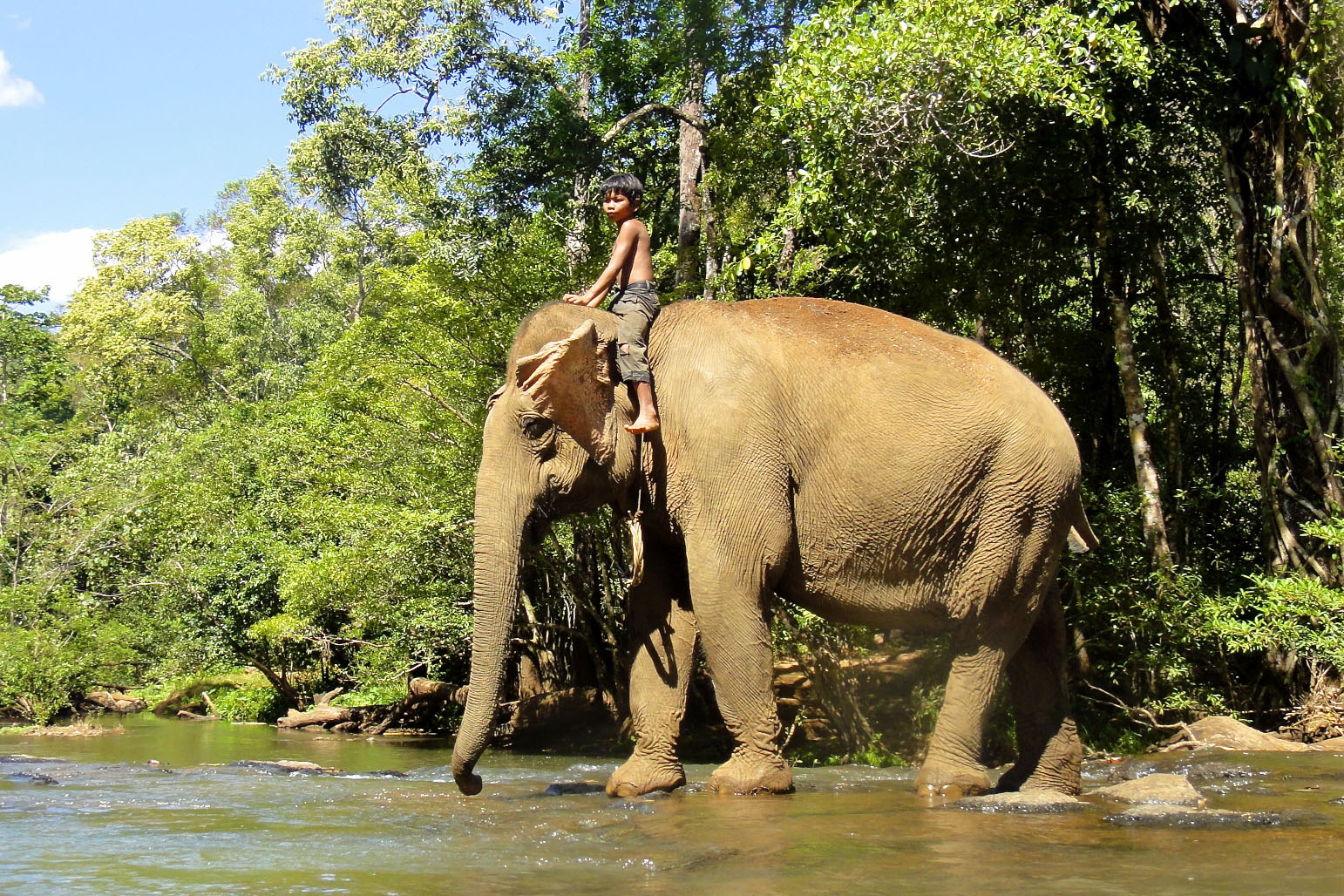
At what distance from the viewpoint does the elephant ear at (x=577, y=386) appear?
292 inches

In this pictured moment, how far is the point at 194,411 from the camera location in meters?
36.8

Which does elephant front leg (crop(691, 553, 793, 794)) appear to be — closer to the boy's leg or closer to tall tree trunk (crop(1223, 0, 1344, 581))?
the boy's leg

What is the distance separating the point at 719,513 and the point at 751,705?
1.13 meters

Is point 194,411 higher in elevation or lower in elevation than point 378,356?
higher

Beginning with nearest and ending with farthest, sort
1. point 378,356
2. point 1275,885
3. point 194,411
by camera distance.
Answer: point 1275,885 → point 378,356 → point 194,411

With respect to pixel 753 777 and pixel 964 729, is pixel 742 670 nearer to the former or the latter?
pixel 753 777

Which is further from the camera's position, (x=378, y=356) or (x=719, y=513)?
(x=378, y=356)

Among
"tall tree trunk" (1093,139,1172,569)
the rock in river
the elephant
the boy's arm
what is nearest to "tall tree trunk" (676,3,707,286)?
"tall tree trunk" (1093,139,1172,569)

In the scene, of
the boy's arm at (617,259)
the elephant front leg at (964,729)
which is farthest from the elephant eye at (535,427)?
the elephant front leg at (964,729)

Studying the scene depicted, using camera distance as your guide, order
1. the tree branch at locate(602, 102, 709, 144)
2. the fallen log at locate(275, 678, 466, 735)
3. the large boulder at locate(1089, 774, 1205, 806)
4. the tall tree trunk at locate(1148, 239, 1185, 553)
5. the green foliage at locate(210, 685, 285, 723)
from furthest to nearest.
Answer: the green foliage at locate(210, 685, 285, 723) < the fallen log at locate(275, 678, 466, 735) < the tree branch at locate(602, 102, 709, 144) < the tall tree trunk at locate(1148, 239, 1185, 553) < the large boulder at locate(1089, 774, 1205, 806)

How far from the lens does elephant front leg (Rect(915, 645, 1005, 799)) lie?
24.8 feet

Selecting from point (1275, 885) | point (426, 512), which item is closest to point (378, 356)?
point (426, 512)

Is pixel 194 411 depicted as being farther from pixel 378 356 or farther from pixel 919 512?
pixel 919 512

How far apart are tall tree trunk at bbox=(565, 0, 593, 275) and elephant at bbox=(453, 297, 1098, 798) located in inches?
243
